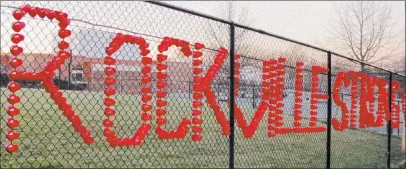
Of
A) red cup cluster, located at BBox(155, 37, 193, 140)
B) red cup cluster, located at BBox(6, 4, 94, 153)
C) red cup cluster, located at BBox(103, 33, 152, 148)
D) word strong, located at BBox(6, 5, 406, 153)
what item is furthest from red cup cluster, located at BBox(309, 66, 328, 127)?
red cup cluster, located at BBox(6, 4, 94, 153)

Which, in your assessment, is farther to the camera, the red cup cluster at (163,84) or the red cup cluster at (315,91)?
the red cup cluster at (315,91)

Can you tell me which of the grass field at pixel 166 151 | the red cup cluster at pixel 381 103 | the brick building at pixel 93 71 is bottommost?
the grass field at pixel 166 151

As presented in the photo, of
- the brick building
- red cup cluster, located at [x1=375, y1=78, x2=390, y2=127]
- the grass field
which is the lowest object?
the grass field

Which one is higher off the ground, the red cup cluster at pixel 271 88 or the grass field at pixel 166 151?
the red cup cluster at pixel 271 88

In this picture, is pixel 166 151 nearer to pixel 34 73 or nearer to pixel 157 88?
pixel 157 88

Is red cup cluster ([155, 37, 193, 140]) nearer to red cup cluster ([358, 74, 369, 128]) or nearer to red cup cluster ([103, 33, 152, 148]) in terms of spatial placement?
red cup cluster ([103, 33, 152, 148])

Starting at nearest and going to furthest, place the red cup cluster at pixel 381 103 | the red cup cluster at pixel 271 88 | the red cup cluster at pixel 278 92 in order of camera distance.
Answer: the red cup cluster at pixel 271 88 < the red cup cluster at pixel 278 92 < the red cup cluster at pixel 381 103

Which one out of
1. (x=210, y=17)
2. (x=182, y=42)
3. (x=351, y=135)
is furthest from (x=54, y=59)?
(x=351, y=135)

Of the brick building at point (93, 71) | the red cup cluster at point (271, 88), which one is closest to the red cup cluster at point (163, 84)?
the brick building at point (93, 71)

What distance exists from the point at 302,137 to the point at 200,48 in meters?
6.53

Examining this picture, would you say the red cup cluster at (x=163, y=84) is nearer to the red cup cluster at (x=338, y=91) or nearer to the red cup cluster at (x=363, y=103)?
the red cup cluster at (x=338, y=91)

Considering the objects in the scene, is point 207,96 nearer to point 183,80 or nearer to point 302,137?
point 183,80

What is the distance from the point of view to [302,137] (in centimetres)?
930

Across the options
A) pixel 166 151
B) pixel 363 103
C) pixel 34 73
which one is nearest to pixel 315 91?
pixel 363 103
